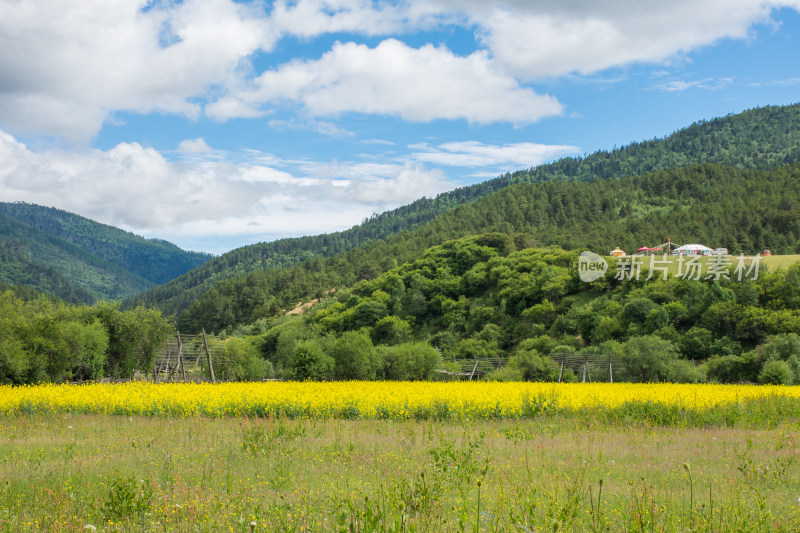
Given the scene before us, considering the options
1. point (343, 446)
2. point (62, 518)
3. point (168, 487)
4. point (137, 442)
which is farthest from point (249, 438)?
point (62, 518)

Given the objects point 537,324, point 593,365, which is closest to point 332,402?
point 593,365

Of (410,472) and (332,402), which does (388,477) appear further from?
(332,402)

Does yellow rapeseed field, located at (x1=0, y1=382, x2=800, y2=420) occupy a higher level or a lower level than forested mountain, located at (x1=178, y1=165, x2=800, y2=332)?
lower

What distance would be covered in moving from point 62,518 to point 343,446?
5.13m

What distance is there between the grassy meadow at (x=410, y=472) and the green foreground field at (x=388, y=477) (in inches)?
1.5

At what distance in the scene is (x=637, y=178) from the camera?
152m

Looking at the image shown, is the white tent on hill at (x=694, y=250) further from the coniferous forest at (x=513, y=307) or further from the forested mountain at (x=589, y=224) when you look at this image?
the forested mountain at (x=589, y=224)

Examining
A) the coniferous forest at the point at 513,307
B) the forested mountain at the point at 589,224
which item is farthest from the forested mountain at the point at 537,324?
the forested mountain at the point at 589,224

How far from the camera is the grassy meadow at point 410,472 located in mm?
5344

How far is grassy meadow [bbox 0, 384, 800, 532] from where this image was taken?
5344mm

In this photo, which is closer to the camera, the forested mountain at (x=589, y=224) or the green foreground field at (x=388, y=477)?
the green foreground field at (x=388, y=477)

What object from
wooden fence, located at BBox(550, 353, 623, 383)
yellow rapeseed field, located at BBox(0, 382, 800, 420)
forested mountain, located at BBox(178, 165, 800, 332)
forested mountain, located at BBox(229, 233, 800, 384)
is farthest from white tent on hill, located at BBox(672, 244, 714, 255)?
yellow rapeseed field, located at BBox(0, 382, 800, 420)

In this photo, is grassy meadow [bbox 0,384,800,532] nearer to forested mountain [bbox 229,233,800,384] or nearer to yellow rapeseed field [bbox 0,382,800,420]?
yellow rapeseed field [bbox 0,382,800,420]

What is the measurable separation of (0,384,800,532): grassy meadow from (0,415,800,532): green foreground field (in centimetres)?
4
